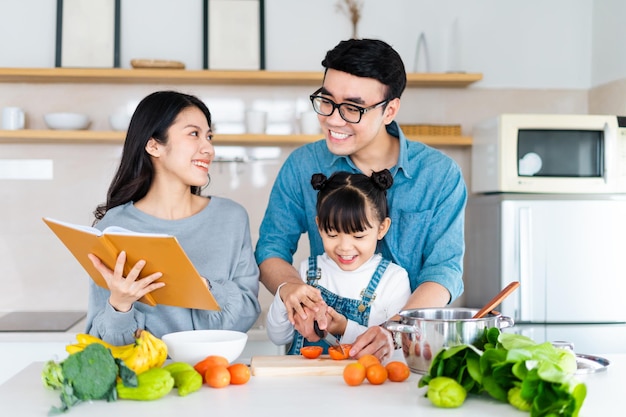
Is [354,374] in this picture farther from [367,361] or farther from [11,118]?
[11,118]

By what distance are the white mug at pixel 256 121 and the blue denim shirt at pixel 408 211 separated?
5.02 feet

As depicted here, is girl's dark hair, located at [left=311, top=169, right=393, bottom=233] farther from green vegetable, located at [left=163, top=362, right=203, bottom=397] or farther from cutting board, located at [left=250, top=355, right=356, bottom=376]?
green vegetable, located at [left=163, top=362, right=203, bottom=397]

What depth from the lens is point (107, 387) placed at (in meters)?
1.21

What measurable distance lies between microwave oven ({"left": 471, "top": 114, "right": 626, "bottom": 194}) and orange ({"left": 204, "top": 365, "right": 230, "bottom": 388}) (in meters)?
2.28

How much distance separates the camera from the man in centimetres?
188

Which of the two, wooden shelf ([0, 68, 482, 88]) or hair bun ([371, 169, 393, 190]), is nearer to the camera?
hair bun ([371, 169, 393, 190])

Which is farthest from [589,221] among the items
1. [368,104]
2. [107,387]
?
[107,387]

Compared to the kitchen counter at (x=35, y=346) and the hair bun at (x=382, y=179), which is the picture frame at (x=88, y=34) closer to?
the kitchen counter at (x=35, y=346)

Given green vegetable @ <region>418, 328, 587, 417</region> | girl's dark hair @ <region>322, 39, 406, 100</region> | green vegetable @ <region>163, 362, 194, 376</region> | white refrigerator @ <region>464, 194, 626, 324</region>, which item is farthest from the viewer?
white refrigerator @ <region>464, 194, 626, 324</region>

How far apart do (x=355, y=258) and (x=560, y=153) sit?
177cm

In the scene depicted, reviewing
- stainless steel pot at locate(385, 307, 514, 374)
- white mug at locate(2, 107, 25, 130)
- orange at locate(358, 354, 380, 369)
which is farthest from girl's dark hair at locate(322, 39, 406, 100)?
white mug at locate(2, 107, 25, 130)

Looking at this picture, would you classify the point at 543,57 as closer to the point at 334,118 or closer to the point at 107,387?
the point at 334,118

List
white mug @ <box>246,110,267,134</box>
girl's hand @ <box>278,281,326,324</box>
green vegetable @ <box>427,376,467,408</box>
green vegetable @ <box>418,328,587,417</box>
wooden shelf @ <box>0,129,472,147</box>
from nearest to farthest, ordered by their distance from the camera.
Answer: green vegetable @ <box>418,328,587,417</box> → green vegetable @ <box>427,376,467,408</box> → girl's hand @ <box>278,281,326,324</box> → wooden shelf @ <box>0,129,472,147</box> → white mug @ <box>246,110,267,134</box>

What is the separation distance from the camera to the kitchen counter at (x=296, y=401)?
1174 mm
